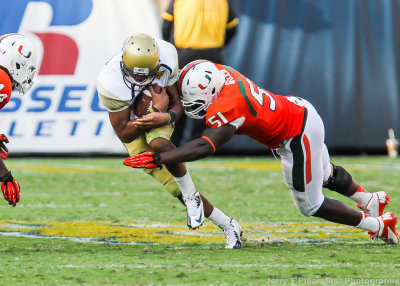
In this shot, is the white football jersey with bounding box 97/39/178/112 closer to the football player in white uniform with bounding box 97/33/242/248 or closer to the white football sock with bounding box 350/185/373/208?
the football player in white uniform with bounding box 97/33/242/248

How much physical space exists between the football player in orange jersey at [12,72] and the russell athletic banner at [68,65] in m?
4.27

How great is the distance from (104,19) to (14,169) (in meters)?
1.99

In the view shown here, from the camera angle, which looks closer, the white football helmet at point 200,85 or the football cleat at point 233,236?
the white football helmet at point 200,85

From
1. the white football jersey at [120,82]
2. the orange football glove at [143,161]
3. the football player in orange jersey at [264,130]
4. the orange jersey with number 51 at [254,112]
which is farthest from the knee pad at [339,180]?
the orange football glove at [143,161]

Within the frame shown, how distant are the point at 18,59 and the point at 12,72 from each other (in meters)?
0.08

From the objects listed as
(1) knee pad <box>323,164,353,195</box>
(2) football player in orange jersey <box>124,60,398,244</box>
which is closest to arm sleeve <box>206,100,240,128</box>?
(2) football player in orange jersey <box>124,60,398,244</box>

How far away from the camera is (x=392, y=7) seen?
29.9 feet

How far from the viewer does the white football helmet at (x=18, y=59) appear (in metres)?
4.38

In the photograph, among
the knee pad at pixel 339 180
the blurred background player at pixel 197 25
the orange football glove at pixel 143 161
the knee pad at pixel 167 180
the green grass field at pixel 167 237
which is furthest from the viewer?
the blurred background player at pixel 197 25

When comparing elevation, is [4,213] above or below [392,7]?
below

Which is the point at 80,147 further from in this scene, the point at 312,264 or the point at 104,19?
the point at 312,264

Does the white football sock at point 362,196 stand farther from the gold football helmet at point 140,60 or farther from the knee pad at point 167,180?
the gold football helmet at point 140,60

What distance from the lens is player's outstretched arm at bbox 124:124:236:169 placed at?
Result: 4035 millimetres

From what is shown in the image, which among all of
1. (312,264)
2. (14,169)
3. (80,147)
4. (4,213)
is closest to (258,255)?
(312,264)
